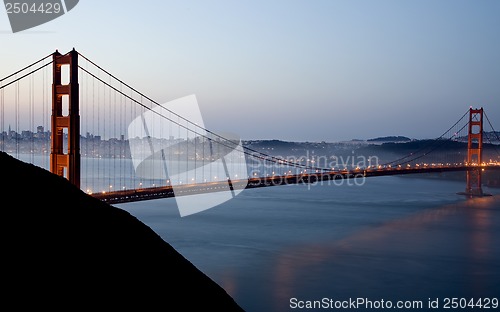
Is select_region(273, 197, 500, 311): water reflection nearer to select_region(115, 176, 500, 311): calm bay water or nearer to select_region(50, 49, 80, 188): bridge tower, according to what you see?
select_region(115, 176, 500, 311): calm bay water

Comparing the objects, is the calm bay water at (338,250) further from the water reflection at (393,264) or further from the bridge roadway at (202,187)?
the bridge roadway at (202,187)

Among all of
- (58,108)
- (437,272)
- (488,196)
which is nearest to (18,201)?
(58,108)

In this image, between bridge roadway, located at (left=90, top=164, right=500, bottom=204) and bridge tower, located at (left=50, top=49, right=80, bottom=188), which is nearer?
bridge tower, located at (left=50, top=49, right=80, bottom=188)

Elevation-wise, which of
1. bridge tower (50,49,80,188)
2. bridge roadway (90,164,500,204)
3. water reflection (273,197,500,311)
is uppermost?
bridge tower (50,49,80,188)

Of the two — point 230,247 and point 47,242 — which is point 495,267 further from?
point 47,242

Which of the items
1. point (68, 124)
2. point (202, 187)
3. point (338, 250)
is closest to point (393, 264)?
point (338, 250)

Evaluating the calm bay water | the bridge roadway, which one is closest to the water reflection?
the calm bay water

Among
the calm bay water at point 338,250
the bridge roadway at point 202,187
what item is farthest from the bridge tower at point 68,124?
the calm bay water at point 338,250
